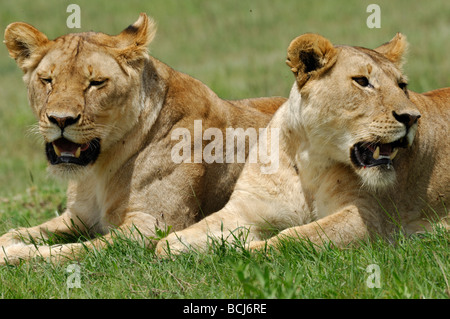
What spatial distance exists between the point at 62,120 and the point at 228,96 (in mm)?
7010

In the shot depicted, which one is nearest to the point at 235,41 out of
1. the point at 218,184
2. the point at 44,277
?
the point at 218,184

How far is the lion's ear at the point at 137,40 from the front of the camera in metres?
4.77

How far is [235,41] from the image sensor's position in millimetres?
16344

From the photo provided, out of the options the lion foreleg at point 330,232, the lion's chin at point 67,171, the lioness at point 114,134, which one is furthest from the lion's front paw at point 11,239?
the lion foreleg at point 330,232

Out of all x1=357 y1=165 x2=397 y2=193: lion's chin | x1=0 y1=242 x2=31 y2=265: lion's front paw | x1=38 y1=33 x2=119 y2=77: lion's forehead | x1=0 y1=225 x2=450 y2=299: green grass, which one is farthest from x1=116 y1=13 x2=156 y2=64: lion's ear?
x1=357 y1=165 x2=397 y2=193: lion's chin

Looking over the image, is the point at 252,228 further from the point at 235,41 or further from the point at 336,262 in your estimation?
the point at 235,41

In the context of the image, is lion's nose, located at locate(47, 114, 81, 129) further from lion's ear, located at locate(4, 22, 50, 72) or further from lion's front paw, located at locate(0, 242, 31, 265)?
lion's front paw, located at locate(0, 242, 31, 265)

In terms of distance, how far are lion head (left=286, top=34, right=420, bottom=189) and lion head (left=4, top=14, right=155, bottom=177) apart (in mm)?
1057

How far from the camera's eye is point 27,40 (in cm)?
477

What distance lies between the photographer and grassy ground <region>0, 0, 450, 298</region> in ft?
11.4
